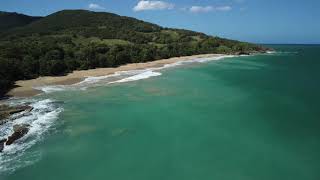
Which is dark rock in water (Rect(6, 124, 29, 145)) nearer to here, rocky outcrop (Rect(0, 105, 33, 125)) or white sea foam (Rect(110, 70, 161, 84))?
rocky outcrop (Rect(0, 105, 33, 125))

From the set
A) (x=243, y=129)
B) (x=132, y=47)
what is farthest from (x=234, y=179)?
(x=132, y=47)

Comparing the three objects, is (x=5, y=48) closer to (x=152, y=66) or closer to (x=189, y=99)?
(x=152, y=66)

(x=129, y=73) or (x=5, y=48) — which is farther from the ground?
(x=5, y=48)

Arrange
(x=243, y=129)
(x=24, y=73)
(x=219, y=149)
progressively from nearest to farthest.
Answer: (x=219, y=149), (x=243, y=129), (x=24, y=73)

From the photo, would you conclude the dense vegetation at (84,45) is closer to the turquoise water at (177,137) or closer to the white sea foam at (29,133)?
the white sea foam at (29,133)

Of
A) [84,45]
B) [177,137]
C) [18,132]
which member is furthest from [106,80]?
[177,137]
